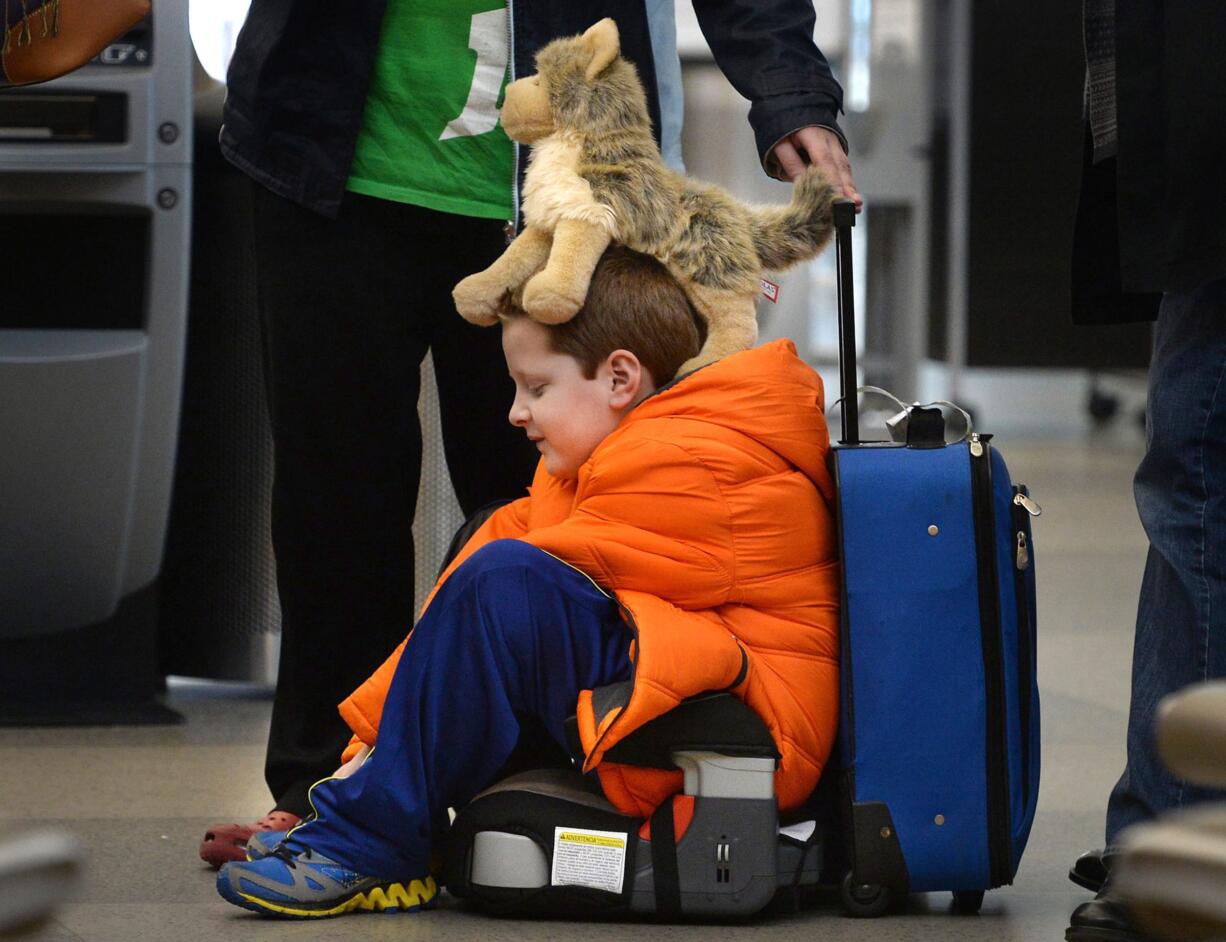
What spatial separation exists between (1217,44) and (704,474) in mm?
536

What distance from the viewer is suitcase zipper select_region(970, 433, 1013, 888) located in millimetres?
1447

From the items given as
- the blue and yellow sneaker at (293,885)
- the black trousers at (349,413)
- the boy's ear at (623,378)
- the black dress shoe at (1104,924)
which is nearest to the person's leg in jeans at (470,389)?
the black trousers at (349,413)

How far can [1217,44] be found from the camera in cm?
133

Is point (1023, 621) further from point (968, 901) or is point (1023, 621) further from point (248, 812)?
point (248, 812)

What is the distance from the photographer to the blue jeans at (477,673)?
1.40 m

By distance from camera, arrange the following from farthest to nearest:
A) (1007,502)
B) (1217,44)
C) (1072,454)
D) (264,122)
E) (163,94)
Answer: (1072,454), (163,94), (264,122), (1007,502), (1217,44)

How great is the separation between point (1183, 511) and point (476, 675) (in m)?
0.61

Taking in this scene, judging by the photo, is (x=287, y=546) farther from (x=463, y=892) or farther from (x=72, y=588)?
(x=72, y=588)

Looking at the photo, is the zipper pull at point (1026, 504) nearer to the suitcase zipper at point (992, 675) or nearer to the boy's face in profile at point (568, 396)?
the suitcase zipper at point (992, 675)

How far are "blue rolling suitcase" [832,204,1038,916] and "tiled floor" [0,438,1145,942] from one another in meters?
0.07

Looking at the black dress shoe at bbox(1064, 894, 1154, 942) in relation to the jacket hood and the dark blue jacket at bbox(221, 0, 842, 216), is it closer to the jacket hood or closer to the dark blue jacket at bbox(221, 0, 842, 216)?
the jacket hood

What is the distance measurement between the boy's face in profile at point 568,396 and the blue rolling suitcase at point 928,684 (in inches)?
9.0

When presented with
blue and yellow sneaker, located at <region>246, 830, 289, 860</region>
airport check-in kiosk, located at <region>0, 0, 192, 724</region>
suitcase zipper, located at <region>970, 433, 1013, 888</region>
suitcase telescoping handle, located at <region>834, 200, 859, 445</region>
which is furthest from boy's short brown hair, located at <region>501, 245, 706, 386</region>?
airport check-in kiosk, located at <region>0, 0, 192, 724</region>

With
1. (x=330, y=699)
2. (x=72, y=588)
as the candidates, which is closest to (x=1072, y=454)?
(x=72, y=588)
